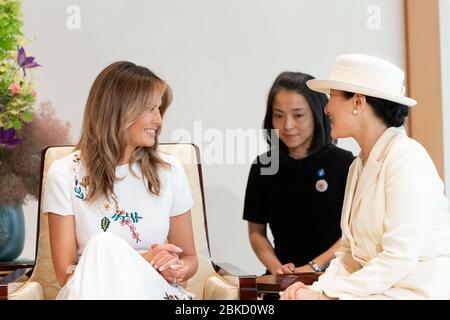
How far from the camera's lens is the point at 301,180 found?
335cm

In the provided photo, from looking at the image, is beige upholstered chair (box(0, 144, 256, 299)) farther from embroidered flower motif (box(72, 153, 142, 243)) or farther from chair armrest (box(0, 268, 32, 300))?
embroidered flower motif (box(72, 153, 142, 243))

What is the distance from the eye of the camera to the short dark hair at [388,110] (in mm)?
2398

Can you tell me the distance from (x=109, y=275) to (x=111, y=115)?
0.76m

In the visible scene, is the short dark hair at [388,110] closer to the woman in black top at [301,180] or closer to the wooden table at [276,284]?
the wooden table at [276,284]

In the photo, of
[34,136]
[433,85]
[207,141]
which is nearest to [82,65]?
[34,136]

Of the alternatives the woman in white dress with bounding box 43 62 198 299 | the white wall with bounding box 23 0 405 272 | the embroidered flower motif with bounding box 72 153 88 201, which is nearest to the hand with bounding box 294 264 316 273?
the woman in white dress with bounding box 43 62 198 299

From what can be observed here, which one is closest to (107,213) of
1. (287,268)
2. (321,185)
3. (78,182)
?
(78,182)

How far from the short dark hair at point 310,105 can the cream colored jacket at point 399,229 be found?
915mm

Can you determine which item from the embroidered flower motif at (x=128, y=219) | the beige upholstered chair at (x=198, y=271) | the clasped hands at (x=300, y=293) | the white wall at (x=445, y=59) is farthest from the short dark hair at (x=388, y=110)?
the white wall at (x=445, y=59)

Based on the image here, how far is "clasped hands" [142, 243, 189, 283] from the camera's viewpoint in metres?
2.53

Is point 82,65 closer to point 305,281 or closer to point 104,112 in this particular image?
point 104,112

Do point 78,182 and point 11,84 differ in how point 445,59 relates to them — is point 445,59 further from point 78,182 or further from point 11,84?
point 11,84

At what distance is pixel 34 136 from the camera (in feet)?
11.7

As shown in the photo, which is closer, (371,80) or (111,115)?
(371,80)
